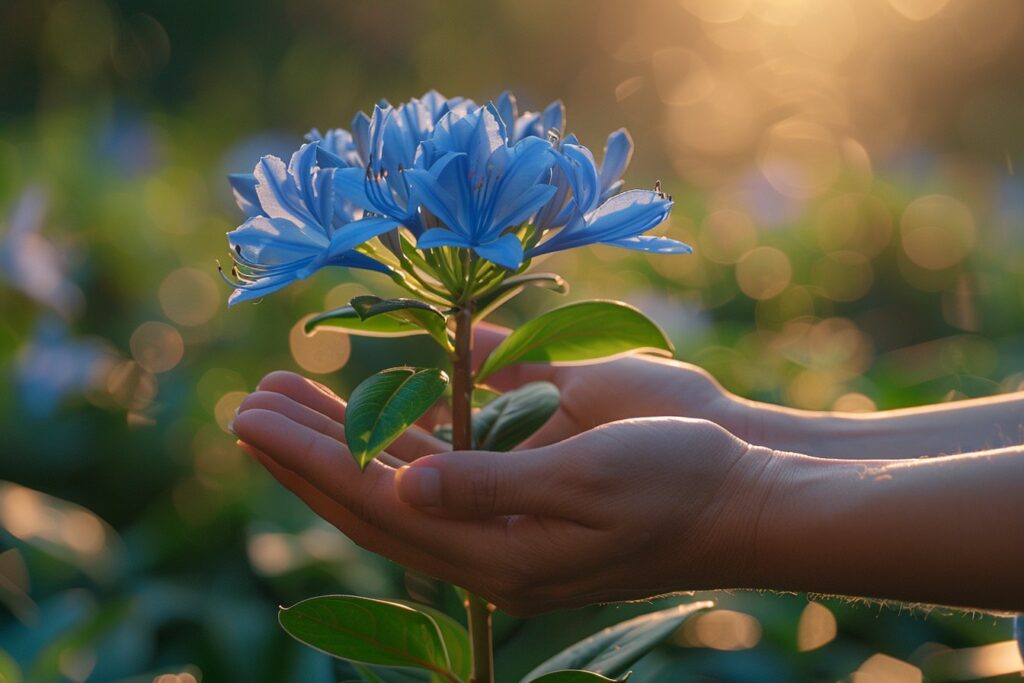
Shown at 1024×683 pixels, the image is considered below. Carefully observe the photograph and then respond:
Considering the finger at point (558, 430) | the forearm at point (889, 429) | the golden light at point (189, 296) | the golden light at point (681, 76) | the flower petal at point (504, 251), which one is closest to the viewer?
the flower petal at point (504, 251)

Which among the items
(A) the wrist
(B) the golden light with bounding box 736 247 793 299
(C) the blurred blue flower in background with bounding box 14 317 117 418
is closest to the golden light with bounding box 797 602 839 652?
(A) the wrist

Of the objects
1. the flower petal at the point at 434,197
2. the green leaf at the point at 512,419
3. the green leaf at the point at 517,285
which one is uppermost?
the flower petal at the point at 434,197

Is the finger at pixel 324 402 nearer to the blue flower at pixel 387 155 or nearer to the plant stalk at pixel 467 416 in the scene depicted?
the plant stalk at pixel 467 416

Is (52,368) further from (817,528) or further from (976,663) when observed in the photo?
(976,663)

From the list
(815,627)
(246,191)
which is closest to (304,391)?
(246,191)

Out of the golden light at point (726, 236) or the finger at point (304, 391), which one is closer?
the finger at point (304, 391)

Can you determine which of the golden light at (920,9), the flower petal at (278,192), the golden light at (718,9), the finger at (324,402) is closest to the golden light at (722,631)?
the finger at (324,402)

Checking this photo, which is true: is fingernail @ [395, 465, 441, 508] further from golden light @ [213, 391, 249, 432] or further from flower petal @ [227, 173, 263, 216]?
golden light @ [213, 391, 249, 432]
